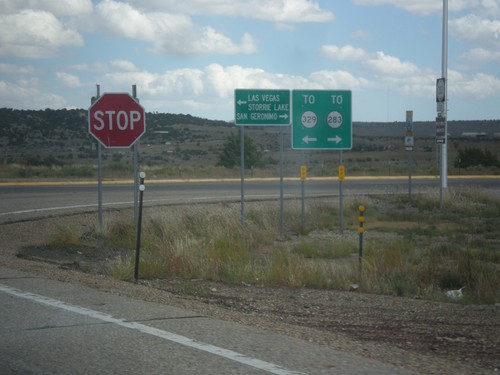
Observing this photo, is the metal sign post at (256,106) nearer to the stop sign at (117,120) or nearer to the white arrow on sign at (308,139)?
the white arrow on sign at (308,139)

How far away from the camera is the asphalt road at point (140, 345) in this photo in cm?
671

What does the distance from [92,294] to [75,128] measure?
88.7 metres

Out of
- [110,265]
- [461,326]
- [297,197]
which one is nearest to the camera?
[461,326]

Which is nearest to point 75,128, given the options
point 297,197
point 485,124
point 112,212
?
point 297,197

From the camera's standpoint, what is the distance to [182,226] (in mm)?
19828

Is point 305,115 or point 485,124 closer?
point 305,115

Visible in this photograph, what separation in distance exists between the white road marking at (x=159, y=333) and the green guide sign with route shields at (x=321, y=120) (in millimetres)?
13322

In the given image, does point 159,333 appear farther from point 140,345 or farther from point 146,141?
point 146,141

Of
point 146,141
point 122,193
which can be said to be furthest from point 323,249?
point 146,141

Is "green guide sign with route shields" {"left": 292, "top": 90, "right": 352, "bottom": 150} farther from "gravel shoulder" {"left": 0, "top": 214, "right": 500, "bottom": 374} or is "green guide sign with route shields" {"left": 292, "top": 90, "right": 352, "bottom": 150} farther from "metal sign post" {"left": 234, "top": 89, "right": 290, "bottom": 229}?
"gravel shoulder" {"left": 0, "top": 214, "right": 500, "bottom": 374}

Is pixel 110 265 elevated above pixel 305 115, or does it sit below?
below

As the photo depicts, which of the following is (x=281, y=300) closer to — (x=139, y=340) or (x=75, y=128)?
(x=139, y=340)

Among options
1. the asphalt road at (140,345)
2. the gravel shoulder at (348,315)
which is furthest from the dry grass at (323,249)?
the asphalt road at (140,345)

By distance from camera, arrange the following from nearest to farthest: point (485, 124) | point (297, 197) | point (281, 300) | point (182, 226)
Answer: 1. point (281, 300)
2. point (182, 226)
3. point (297, 197)
4. point (485, 124)
